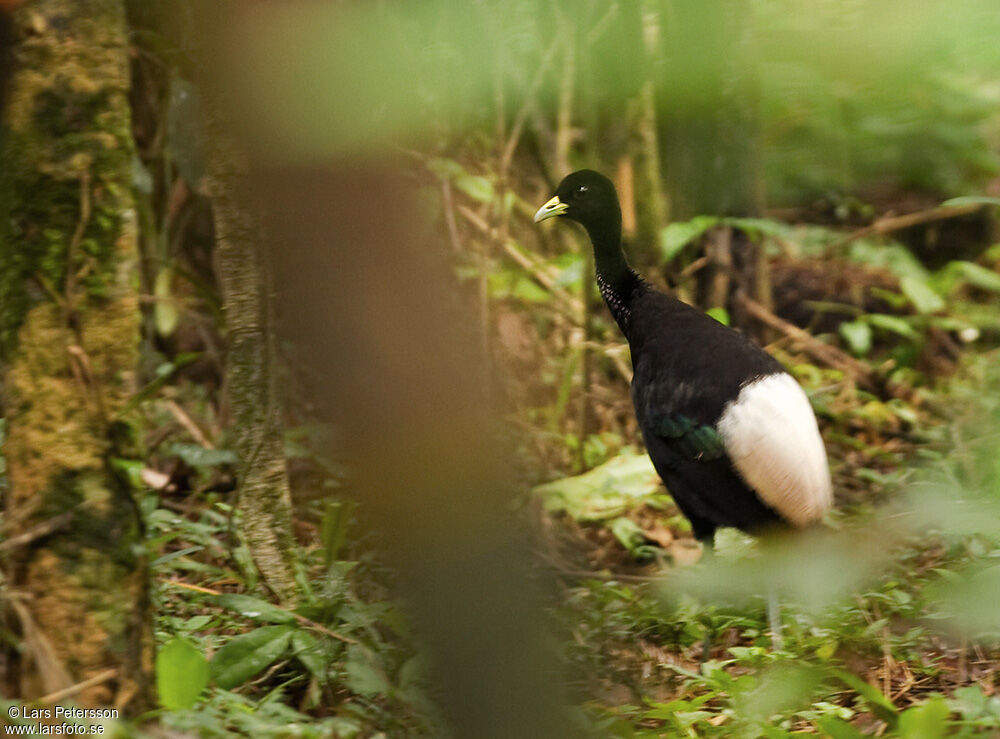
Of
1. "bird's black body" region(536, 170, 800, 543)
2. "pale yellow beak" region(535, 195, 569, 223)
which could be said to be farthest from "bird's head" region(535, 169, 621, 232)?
"bird's black body" region(536, 170, 800, 543)

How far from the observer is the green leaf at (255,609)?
2.56 meters

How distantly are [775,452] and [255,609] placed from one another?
1.66 m

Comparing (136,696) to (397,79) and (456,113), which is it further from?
(456,113)

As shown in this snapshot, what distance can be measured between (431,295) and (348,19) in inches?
11.7

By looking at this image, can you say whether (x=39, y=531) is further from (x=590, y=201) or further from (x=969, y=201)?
(x=590, y=201)

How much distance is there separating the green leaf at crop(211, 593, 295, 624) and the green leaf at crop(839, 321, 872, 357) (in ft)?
12.2

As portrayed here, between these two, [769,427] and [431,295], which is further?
[769,427]

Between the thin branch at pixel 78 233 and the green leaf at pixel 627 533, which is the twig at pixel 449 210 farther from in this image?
the green leaf at pixel 627 533

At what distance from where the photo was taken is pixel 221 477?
388 cm

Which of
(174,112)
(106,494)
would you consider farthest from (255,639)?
(174,112)

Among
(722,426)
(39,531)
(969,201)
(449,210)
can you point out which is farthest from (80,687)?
(969,201)

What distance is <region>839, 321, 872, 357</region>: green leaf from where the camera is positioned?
5219 mm

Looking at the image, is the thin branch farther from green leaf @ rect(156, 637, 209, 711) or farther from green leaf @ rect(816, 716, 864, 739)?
green leaf @ rect(816, 716, 864, 739)

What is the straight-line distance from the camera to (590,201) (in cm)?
381
